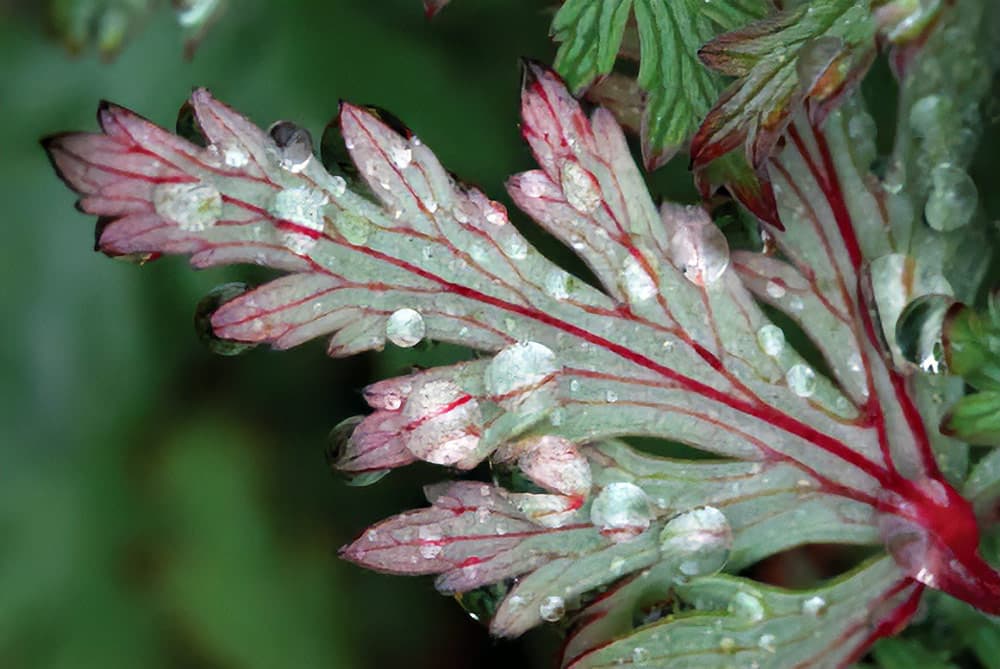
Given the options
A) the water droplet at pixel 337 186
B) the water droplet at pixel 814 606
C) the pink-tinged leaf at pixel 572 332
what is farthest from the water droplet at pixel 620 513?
the water droplet at pixel 337 186

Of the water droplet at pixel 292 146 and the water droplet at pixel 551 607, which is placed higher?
the water droplet at pixel 292 146

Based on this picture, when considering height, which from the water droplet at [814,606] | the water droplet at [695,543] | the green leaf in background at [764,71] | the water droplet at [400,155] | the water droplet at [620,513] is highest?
the water droplet at [400,155]

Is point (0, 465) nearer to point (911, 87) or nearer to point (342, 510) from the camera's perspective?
point (342, 510)

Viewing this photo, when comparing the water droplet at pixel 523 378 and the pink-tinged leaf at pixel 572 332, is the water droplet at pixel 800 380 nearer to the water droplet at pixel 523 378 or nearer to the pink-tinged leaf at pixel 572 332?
the pink-tinged leaf at pixel 572 332


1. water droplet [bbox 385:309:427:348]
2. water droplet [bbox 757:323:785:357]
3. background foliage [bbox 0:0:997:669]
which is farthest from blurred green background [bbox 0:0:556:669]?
water droplet [bbox 757:323:785:357]

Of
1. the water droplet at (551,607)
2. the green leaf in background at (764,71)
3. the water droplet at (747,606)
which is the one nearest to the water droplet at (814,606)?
the water droplet at (747,606)

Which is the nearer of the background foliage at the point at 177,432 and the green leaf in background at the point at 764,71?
the green leaf in background at the point at 764,71

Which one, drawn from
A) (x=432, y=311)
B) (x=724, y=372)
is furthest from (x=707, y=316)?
(x=432, y=311)
